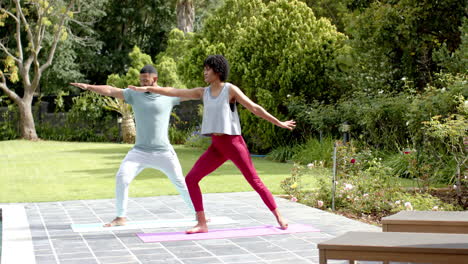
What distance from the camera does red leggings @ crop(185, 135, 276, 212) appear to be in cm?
721

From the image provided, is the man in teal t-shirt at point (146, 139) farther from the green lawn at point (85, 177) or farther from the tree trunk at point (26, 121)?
the tree trunk at point (26, 121)

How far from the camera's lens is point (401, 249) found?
4.32m

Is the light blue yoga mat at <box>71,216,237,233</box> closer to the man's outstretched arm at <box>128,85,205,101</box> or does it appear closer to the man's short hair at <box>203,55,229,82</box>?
the man's outstretched arm at <box>128,85,205,101</box>

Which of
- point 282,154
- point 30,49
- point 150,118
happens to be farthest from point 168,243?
point 30,49

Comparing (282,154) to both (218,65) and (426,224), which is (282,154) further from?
(426,224)

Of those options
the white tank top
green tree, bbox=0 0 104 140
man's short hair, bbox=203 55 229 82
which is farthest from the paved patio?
green tree, bbox=0 0 104 140

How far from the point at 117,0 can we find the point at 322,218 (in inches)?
1276

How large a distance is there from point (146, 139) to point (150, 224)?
1.01m

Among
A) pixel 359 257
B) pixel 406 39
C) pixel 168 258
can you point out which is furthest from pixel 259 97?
pixel 359 257

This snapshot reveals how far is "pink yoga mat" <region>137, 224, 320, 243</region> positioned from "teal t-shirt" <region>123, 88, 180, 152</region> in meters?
1.05

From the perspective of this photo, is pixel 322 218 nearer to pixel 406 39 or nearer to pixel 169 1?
pixel 406 39

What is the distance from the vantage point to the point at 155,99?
7.93 meters

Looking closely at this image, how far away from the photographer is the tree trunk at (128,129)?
27.8 m

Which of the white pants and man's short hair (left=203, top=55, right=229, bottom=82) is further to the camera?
the white pants
